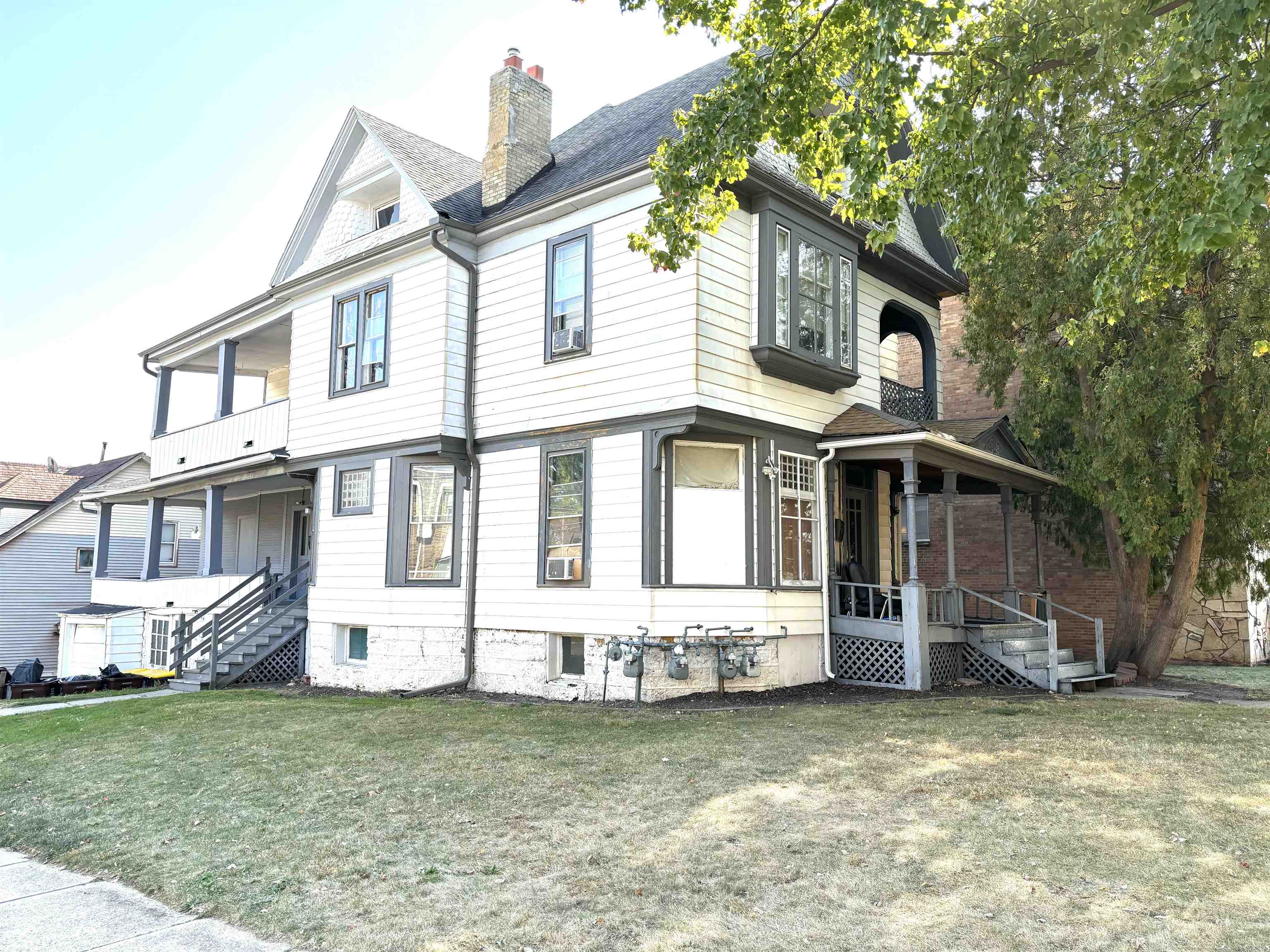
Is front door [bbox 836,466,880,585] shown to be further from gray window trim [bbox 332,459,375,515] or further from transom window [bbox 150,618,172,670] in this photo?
transom window [bbox 150,618,172,670]

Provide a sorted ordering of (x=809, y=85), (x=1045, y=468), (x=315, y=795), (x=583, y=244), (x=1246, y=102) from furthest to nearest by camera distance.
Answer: (x=1045, y=468), (x=583, y=244), (x=809, y=85), (x=315, y=795), (x=1246, y=102)

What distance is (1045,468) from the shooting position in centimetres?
1719

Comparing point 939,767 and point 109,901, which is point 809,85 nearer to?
point 939,767

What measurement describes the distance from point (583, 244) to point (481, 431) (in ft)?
11.2

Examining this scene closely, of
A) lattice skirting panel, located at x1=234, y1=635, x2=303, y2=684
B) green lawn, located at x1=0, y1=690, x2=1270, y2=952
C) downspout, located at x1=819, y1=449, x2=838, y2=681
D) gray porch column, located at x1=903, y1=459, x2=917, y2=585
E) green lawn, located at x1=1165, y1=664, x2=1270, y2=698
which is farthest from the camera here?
lattice skirting panel, located at x1=234, y1=635, x2=303, y2=684

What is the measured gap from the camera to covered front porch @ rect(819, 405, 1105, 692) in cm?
1366

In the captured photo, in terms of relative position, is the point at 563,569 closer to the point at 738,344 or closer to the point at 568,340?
the point at 568,340

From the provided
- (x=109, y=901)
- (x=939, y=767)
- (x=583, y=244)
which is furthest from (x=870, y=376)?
(x=109, y=901)

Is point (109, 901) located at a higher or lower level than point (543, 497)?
lower

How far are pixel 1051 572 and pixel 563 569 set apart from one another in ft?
37.9

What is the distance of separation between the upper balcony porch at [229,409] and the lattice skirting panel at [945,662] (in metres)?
12.2

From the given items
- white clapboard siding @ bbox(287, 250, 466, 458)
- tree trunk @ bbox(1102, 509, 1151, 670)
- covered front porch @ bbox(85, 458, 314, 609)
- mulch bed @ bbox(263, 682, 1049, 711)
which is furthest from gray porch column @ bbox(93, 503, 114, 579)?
tree trunk @ bbox(1102, 509, 1151, 670)

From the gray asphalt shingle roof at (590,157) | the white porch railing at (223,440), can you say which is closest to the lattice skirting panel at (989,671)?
the gray asphalt shingle roof at (590,157)

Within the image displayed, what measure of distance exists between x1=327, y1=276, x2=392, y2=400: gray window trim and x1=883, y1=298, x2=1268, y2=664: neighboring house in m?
8.86
